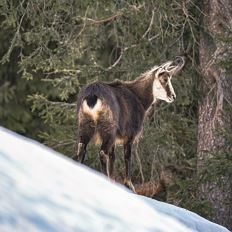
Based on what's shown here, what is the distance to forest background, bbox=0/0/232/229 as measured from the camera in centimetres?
857

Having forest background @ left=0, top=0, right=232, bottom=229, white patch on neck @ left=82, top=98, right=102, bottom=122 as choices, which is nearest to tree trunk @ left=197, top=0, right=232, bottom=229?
forest background @ left=0, top=0, right=232, bottom=229

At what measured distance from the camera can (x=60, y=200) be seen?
5.18 feet

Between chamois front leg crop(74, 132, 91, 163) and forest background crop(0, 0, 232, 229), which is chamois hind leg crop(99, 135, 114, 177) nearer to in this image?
chamois front leg crop(74, 132, 91, 163)

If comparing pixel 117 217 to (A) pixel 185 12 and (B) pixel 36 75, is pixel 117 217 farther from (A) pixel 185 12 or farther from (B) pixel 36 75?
(B) pixel 36 75

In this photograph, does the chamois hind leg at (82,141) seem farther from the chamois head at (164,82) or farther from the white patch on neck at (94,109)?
the chamois head at (164,82)

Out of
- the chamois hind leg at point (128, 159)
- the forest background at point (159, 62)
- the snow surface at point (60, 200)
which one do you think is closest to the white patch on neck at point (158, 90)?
the chamois hind leg at point (128, 159)

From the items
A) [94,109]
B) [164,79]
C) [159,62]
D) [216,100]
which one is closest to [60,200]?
[94,109]

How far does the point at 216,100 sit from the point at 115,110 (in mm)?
3914

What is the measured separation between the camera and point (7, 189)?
1.55 metres

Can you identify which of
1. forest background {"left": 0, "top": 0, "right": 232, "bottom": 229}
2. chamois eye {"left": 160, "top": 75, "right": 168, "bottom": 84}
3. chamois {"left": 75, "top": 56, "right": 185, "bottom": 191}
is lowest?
forest background {"left": 0, "top": 0, "right": 232, "bottom": 229}

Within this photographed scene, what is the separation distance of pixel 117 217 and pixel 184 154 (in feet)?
26.3

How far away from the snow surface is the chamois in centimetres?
310

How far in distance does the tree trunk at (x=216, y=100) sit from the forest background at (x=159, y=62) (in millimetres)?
10

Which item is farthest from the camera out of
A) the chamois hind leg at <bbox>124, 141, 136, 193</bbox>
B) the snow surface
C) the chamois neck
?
the chamois neck
